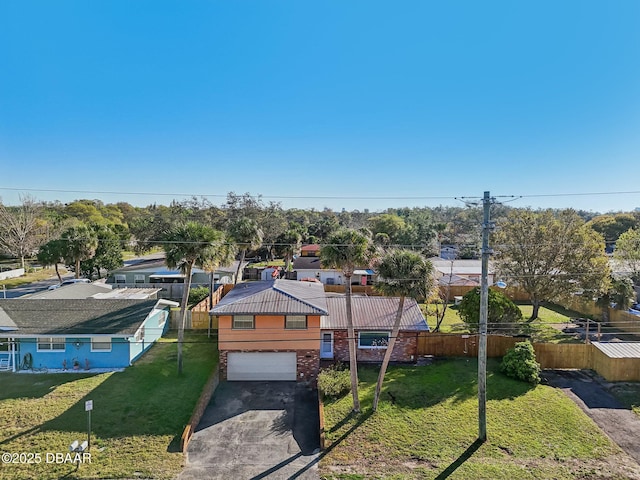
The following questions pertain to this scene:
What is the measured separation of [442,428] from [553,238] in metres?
18.2

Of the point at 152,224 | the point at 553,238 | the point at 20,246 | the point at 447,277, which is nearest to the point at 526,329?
the point at 553,238

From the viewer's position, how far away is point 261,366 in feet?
59.6

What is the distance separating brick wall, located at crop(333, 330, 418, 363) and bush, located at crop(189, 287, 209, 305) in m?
14.8

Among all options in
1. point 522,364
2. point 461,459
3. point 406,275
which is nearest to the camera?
point 461,459

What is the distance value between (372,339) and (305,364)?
160 inches

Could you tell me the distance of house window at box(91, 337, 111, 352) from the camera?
18.4 metres

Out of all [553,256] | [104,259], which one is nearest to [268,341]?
[553,256]

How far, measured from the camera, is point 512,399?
15.9m

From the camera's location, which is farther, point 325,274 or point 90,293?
point 325,274

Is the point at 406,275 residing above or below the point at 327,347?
above

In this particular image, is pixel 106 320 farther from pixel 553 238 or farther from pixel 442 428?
pixel 553 238

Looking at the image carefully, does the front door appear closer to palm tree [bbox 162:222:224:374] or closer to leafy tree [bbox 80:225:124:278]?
palm tree [bbox 162:222:224:374]

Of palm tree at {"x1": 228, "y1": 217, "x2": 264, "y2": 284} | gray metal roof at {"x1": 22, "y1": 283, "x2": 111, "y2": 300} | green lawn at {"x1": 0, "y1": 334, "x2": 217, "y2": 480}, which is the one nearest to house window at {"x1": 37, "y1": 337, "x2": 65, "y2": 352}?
green lawn at {"x1": 0, "y1": 334, "x2": 217, "y2": 480}

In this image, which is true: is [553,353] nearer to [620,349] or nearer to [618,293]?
[620,349]
